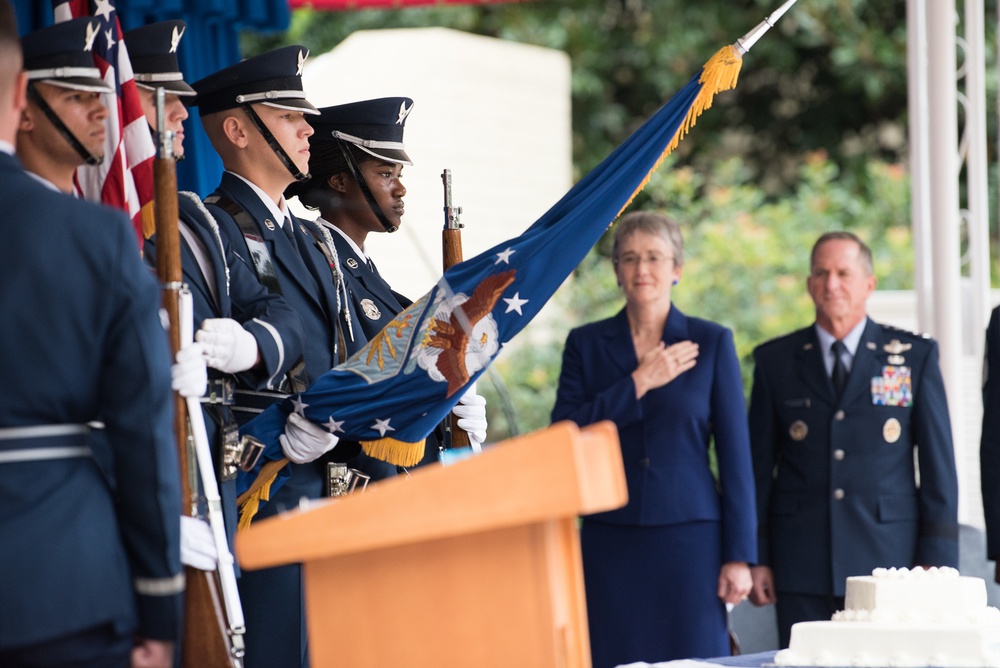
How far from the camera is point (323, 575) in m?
1.95

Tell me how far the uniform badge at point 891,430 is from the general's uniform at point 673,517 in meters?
0.45

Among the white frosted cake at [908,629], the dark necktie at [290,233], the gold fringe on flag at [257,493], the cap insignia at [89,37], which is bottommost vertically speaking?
the white frosted cake at [908,629]

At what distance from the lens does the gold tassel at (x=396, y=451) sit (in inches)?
132

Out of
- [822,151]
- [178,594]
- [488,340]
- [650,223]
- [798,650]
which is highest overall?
[822,151]

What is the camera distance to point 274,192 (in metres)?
3.40

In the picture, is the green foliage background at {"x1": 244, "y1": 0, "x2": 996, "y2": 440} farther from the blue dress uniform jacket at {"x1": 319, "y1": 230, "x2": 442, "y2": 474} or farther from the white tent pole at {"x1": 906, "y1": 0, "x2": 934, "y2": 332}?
the blue dress uniform jacket at {"x1": 319, "y1": 230, "x2": 442, "y2": 474}

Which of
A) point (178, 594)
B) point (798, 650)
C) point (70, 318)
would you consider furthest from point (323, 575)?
point (798, 650)

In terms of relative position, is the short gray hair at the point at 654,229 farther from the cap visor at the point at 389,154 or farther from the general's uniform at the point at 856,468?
the cap visor at the point at 389,154

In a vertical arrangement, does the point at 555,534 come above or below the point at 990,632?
above

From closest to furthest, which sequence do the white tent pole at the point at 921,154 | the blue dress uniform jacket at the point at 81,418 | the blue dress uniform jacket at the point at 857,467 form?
1. the blue dress uniform jacket at the point at 81,418
2. the blue dress uniform jacket at the point at 857,467
3. the white tent pole at the point at 921,154

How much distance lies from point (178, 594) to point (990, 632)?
1.43 metres

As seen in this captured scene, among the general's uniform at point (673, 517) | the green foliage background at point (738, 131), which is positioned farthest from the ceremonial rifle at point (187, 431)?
the green foliage background at point (738, 131)

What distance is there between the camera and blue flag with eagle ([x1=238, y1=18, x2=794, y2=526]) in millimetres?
3141

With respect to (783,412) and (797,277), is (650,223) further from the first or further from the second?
(797,277)
